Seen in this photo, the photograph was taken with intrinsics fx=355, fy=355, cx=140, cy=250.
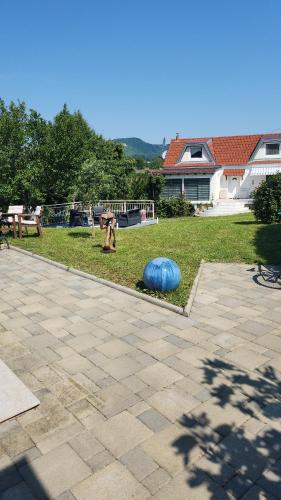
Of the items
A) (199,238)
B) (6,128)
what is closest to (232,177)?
(199,238)

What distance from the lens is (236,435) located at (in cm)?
389

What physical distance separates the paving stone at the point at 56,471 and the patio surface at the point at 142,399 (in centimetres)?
1

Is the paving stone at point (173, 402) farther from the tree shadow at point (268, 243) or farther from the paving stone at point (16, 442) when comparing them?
the tree shadow at point (268, 243)

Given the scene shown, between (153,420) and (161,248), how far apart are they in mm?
9892

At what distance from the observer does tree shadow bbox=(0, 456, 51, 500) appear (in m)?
3.17

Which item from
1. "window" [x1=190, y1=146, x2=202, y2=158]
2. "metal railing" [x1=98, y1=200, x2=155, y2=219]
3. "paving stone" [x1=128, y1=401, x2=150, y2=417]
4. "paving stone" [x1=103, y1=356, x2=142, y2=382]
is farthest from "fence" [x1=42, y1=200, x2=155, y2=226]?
"paving stone" [x1=128, y1=401, x2=150, y2=417]

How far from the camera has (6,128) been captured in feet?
59.0

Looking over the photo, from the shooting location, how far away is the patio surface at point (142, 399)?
334cm

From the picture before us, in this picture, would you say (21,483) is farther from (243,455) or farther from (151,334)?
(151,334)

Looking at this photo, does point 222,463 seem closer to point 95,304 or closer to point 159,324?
point 159,324

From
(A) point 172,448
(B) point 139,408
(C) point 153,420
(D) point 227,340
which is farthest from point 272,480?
(D) point 227,340

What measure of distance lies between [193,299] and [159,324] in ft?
5.28

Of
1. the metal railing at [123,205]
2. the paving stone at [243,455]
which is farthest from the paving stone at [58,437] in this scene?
the metal railing at [123,205]

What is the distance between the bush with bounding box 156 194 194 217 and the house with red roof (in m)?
2.82
